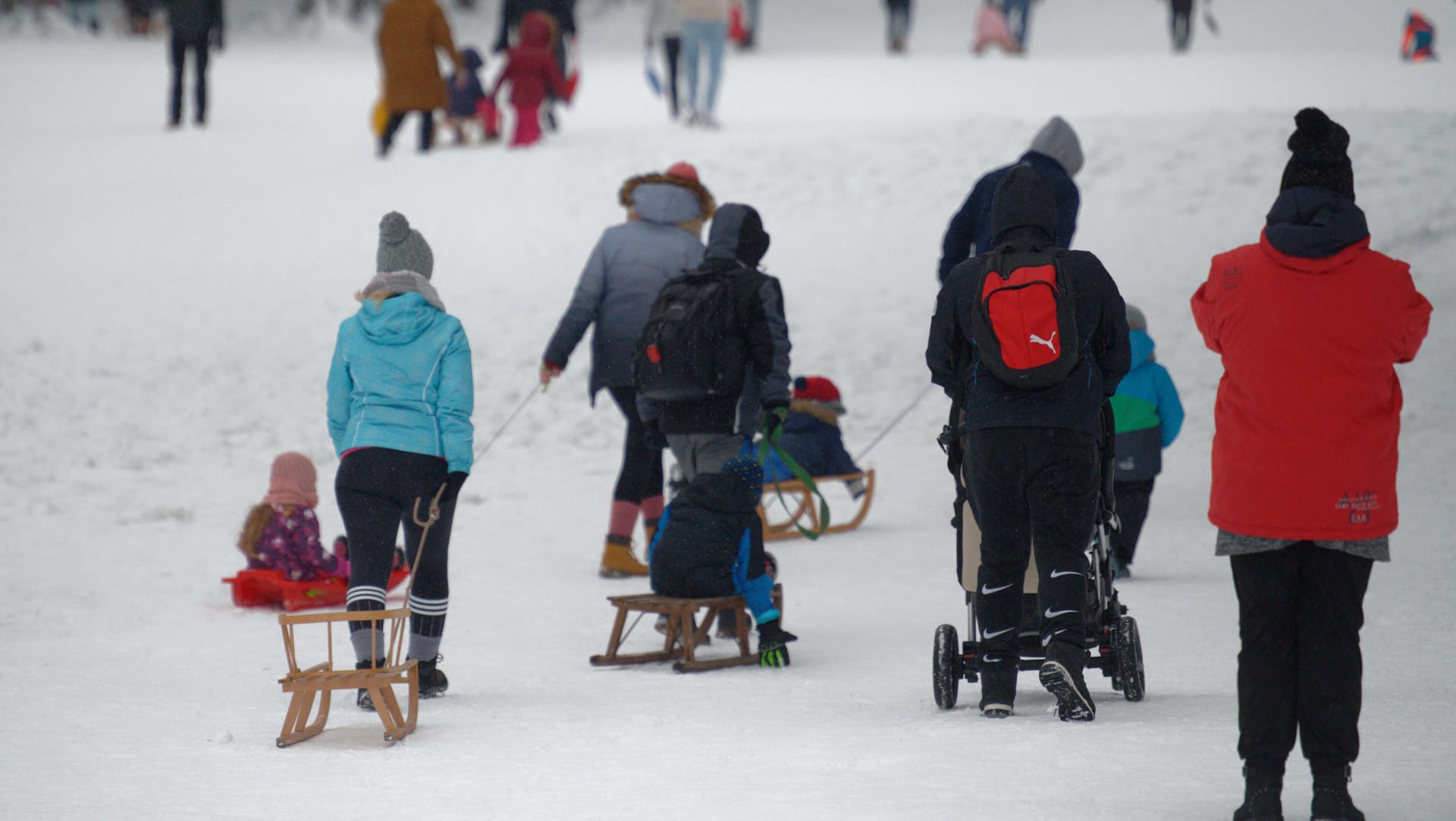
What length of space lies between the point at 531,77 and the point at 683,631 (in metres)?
11.5

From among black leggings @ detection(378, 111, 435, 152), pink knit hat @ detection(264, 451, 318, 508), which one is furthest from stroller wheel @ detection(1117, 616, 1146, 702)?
black leggings @ detection(378, 111, 435, 152)

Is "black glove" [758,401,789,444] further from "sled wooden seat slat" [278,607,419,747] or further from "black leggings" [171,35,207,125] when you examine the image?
"black leggings" [171,35,207,125]

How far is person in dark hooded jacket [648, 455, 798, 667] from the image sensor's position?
584 centimetres

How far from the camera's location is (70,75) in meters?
23.4

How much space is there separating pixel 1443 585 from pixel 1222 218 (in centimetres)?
769

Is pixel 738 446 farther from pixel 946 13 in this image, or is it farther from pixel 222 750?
pixel 946 13

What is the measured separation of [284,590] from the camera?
677 cm

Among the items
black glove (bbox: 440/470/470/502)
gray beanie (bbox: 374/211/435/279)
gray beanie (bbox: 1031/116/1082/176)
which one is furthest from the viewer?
gray beanie (bbox: 1031/116/1082/176)

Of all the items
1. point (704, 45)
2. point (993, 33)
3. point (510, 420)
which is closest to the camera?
point (510, 420)

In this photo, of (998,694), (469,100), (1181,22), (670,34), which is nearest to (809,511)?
(998,694)

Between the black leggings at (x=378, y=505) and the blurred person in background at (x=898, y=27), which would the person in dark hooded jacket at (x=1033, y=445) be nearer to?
the black leggings at (x=378, y=505)

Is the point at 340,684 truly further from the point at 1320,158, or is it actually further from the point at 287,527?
the point at 1320,158

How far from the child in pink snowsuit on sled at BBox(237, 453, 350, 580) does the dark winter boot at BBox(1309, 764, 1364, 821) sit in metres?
4.42

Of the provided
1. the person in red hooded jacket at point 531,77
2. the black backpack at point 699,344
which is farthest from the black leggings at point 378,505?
the person in red hooded jacket at point 531,77
